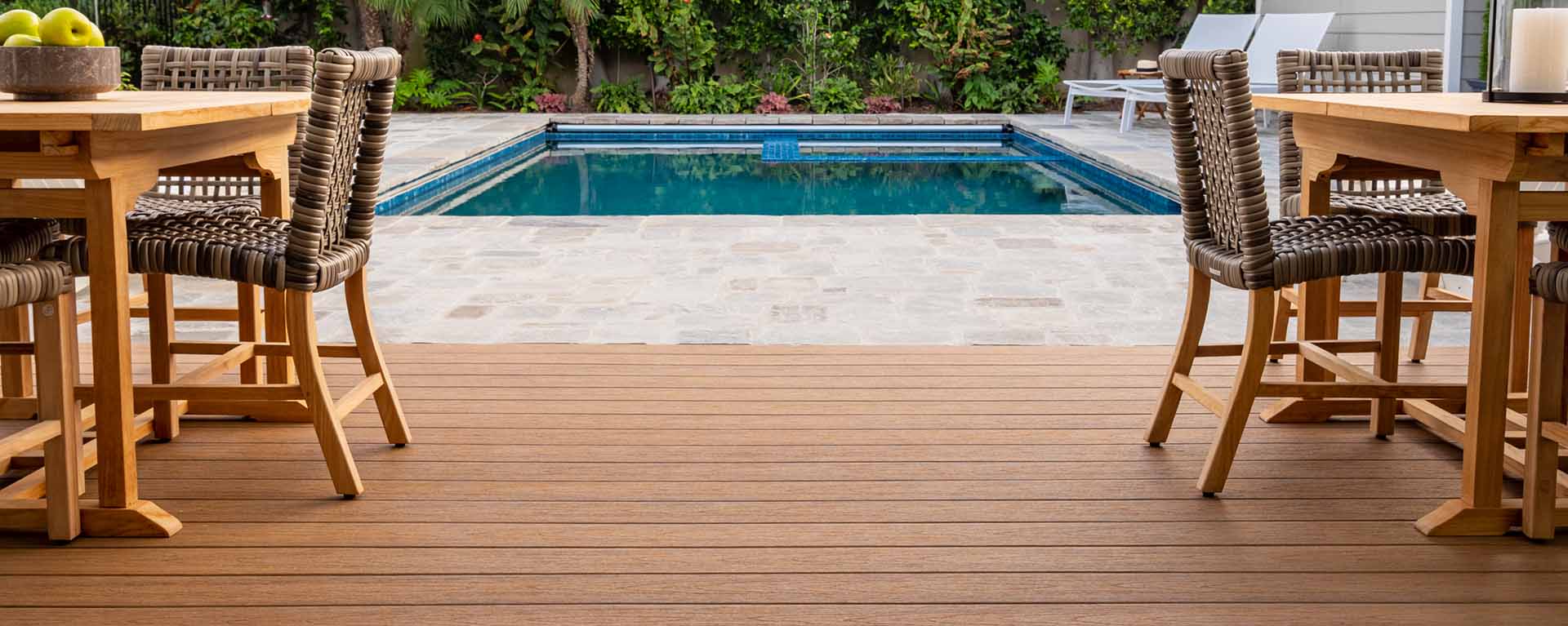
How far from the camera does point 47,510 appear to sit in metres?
2.35

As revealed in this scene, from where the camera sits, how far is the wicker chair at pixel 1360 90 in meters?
3.56

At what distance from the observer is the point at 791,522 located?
247 cm

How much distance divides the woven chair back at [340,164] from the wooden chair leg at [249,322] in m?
0.45

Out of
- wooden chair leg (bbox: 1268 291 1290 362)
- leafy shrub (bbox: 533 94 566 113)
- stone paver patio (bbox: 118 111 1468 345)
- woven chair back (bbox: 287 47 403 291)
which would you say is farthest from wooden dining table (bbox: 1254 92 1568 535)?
leafy shrub (bbox: 533 94 566 113)

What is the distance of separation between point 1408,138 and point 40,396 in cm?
242

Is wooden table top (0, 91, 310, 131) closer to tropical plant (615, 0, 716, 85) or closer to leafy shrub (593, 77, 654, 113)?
tropical plant (615, 0, 716, 85)

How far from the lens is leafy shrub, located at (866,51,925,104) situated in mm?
13383

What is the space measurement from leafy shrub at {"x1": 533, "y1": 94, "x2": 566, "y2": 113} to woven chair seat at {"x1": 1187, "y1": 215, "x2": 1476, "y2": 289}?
1091cm

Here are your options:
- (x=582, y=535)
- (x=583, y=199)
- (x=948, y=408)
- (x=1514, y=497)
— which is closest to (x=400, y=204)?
(x=583, y=199)

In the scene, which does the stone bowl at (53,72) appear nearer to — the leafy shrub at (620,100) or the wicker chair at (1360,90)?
the wicker chair at (1360,90)

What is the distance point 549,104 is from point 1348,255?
36.6 ft

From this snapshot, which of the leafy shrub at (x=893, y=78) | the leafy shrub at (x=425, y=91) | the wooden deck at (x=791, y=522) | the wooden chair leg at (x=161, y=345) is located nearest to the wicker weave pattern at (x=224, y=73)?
the wooden chair leg at (x=161, y=345)

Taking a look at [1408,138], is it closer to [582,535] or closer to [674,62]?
[582,535]

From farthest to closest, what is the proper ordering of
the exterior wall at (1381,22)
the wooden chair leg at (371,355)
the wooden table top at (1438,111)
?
the exterior wall at (1381,22), the wooden chair leg at (371,355), the wooden table top at (1438,111)
